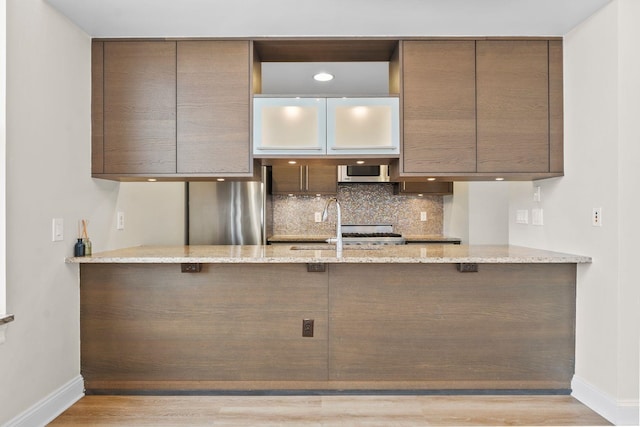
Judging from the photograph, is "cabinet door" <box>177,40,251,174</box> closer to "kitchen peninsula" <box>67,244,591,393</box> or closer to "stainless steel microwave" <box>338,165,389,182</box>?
"kitchen peninsula" <box>67,244,591,393</box>

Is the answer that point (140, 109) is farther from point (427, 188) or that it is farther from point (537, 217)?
point (427, 188)

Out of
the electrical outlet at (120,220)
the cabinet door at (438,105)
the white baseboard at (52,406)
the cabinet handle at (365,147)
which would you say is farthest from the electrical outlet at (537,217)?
the white baseboard at (52,406)

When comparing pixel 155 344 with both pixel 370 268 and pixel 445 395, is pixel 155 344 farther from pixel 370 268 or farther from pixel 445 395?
pixel 445 395

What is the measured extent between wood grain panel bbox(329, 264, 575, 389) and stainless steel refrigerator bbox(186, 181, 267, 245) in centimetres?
207

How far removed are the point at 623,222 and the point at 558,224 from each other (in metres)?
0.53

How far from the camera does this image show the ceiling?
2398mm

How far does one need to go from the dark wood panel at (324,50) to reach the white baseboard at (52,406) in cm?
240

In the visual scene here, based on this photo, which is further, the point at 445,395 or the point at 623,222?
the point at 445,395

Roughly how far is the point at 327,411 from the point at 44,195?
6.38 ft

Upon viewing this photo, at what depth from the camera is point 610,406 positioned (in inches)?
93.1

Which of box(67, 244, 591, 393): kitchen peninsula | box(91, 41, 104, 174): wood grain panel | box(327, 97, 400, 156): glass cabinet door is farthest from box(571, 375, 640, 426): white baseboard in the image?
box(91, 41, 104, 174): wood grain panel

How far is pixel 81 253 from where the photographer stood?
2629mm

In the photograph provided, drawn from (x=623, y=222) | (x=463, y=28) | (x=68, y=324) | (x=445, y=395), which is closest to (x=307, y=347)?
(x=445, y=395)

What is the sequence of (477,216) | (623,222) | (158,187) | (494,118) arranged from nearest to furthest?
1. (623,222)
2. (494,118)
3. (158,187)
4. (477,216)
